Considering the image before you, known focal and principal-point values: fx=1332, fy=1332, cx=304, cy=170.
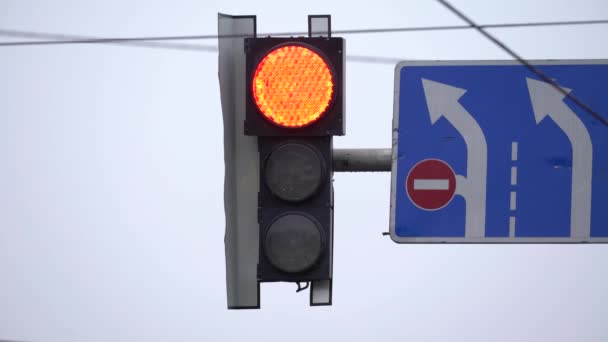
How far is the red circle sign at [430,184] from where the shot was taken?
17.0 feet

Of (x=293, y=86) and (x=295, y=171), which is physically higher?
(x=293, y=86)

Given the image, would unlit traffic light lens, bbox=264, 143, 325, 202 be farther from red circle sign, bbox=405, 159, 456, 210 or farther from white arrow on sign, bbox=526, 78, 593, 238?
white arrow on sign, bbox=526, 78, 593, 238

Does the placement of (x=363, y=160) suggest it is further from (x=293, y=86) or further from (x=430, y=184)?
(x=293, y=86)

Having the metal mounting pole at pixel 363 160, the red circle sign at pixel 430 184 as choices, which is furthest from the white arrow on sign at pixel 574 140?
the metal mounting pole at pixel 363 160

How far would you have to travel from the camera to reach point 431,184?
521 cm

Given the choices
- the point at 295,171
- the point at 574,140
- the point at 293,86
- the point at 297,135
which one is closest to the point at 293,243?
the point at 295,171

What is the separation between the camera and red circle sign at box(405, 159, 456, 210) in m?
5.19

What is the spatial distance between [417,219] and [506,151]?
17.5 inches

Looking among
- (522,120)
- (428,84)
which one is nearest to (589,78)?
(522,120)

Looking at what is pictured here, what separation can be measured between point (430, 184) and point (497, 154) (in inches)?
11.3

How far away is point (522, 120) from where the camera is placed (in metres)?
5.21

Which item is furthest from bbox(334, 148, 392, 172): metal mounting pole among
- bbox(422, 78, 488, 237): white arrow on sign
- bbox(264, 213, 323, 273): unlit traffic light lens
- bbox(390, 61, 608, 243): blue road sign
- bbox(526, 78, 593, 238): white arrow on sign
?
bbox(526, 78, 593, 238): white arrow on sign

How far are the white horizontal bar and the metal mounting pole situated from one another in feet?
0.44

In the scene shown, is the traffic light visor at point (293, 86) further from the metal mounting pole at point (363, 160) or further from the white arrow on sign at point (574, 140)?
the white arrow on sign at point (574, 140)
